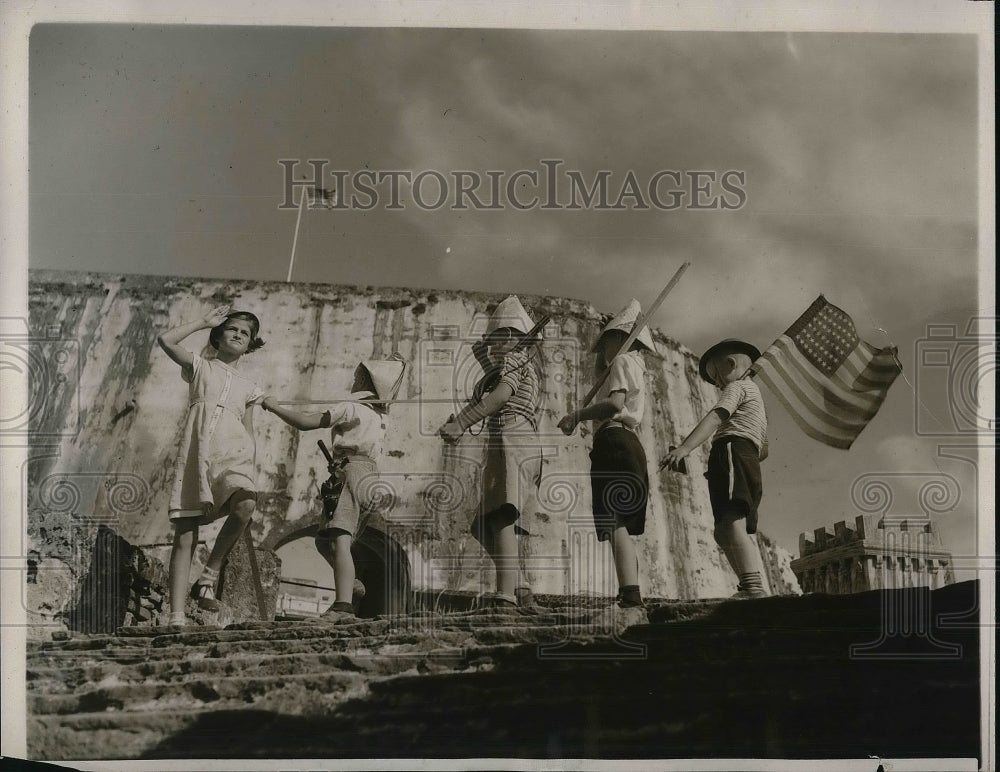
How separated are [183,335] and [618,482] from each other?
267 centimetres

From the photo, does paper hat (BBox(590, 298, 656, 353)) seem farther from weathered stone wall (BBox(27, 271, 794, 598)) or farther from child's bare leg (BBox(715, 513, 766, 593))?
child's bare leg (BBox(715, 513, 766, 593))

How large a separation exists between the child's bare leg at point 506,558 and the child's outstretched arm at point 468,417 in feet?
1.97

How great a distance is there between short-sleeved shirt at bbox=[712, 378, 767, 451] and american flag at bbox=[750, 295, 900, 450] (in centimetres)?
11

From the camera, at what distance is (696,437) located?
23.8ft

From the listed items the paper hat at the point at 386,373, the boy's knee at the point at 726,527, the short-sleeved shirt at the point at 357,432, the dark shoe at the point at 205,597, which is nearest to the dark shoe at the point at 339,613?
the dark shoe at the point at 205,597

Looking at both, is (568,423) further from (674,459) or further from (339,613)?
(339,613)

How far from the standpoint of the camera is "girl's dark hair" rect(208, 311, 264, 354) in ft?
23.9

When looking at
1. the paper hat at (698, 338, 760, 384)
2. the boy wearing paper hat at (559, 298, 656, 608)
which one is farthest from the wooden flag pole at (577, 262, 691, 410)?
the paper hat at (698, 338, 760, 384)

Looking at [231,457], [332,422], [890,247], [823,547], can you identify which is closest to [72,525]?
[231,457]

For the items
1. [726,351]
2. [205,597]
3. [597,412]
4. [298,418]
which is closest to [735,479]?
[726,351]

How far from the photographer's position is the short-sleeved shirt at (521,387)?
23.6ft

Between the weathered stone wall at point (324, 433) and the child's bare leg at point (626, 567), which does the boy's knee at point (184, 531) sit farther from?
the child's bare leg at point (626, 567)

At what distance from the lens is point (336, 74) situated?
729 centimetres

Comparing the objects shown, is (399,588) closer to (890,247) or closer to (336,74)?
(336,74)
